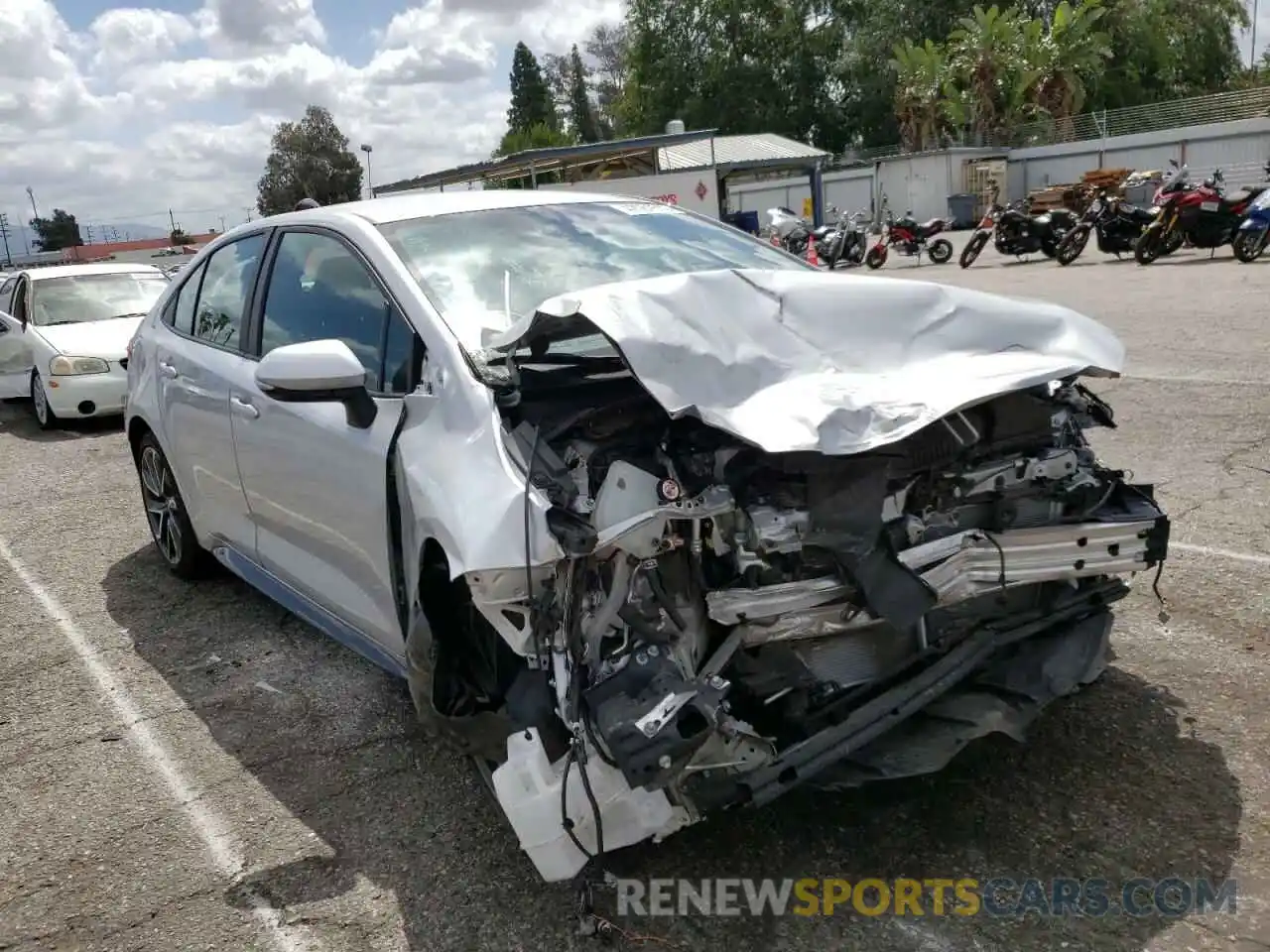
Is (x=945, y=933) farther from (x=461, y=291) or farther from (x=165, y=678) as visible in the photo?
(x=165, y=678)

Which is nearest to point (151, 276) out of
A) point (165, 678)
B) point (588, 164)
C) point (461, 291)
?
point (165, 678)

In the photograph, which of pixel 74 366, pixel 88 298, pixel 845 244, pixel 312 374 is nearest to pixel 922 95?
pixel 845 244

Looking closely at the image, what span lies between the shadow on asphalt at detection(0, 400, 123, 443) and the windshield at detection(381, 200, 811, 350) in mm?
7850

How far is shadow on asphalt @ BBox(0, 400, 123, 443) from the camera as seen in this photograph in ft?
34.3

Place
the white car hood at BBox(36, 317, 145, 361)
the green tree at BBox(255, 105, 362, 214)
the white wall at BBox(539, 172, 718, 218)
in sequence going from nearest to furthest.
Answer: the white car hood at BBox(36, 317, 145, 361)
the white wall at BBox(539, 172, 718, 218)
the green tree at BBox(255, 105, 362, 214)

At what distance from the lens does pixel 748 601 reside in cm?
261

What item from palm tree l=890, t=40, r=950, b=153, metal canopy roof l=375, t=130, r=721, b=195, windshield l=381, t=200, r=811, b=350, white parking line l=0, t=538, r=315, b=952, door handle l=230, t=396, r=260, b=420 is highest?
palm tree l=890, t=40, r=950, b=153

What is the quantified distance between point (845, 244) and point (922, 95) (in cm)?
2358

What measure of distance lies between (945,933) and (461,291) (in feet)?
7.40

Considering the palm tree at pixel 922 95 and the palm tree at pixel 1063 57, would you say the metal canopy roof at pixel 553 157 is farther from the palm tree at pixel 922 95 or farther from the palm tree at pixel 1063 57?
the palm tree at pixel 1063 57

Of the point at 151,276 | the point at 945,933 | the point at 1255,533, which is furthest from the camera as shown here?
the point at 151,276

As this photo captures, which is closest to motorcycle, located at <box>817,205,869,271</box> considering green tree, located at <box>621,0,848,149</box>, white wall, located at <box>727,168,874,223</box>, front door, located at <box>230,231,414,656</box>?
white wall, located at <box>727,168,874,223</box>

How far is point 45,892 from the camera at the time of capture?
3072mm

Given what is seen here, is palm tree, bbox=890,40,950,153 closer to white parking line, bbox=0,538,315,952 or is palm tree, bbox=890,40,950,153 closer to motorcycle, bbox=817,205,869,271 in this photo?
motorcycle, bbox=817,205,869,271
